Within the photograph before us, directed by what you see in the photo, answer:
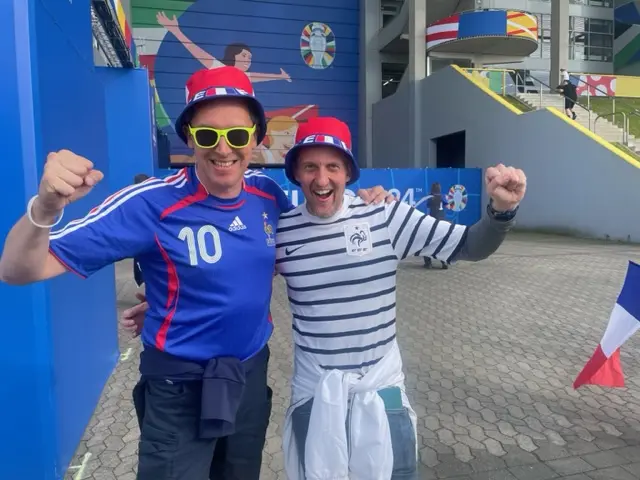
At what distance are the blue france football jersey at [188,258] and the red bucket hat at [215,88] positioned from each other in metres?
0.24

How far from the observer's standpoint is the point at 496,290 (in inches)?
334

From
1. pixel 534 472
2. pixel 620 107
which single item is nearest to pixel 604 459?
pixel 534 472

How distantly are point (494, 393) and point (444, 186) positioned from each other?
516 inches

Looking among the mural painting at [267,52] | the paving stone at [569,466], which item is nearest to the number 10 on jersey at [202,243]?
the paving stone at [569,466]

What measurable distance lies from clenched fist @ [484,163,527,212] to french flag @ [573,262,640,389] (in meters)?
2.19

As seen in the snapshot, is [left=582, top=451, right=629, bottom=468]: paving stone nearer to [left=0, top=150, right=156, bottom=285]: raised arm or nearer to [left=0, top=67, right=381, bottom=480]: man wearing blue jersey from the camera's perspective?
[left=0, top=67, right=381, bottom=480]: man wearing blue jersey

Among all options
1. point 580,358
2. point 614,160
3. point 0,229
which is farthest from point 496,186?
point 614,160

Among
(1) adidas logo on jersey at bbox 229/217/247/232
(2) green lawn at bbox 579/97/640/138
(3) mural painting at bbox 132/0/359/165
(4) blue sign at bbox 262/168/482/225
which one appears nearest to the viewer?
(1) adidas logo on jersey at bbox 229/217/247/232

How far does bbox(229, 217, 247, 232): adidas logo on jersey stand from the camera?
1.86 meters

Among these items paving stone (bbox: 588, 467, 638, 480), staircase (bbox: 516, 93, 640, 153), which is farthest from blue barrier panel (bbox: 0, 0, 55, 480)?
staircase (bbox: 516, 93, 640, 153)

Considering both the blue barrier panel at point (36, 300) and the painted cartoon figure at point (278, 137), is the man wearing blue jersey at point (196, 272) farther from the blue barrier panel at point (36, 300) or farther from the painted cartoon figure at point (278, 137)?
the painted cartoon figure at point (278, 137)

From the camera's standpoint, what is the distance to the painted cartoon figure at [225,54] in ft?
82.8

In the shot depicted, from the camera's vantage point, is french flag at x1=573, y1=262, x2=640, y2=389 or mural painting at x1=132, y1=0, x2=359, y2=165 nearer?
french flag at x1=573, y1=262, x2=640, y2=389

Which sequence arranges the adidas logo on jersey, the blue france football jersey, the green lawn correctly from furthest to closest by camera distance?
the green lawn
the adidas logo on jersey
the blue france football jersey
